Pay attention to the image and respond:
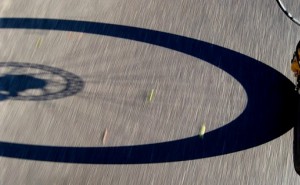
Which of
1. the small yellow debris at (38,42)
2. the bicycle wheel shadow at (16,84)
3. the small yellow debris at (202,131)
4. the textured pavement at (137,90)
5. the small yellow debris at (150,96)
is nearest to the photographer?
the textured pavement at (137,90)

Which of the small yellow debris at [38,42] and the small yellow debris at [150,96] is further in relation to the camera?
the small yellow debris at [38,42]

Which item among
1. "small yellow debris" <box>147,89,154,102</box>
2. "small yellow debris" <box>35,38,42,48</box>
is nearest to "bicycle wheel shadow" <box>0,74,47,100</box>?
"small yellow debris" <box>35,38,42,48</box>

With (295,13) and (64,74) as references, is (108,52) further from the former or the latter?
(295,13)

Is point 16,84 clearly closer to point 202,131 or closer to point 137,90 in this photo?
point 137,90

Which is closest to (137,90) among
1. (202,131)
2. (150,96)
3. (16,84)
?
(150,96)

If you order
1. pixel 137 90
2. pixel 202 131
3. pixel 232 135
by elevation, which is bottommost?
pixel 137 90

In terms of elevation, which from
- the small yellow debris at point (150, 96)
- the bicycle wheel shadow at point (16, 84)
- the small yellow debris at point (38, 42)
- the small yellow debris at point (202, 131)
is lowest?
the bicycle wheel shadow at point (16, 84)

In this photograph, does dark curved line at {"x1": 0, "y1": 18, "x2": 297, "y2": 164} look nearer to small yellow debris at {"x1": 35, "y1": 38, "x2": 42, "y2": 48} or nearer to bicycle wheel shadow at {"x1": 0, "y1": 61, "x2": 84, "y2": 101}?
bicycle wheel shadow at {"x1": 0, "y1": 61, "x2": 84, "y2": 101}

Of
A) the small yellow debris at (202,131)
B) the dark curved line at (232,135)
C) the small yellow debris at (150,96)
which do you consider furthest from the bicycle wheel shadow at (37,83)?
the small yellow debris at (202,131)

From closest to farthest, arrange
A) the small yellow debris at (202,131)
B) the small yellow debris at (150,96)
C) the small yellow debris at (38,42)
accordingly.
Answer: the small yellow debris at (202,131) < the small yellow debris at (150,96) < the small yellow debris at (38,42)

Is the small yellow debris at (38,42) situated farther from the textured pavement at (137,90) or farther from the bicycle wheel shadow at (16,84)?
the bicycle wheel shadow at (16,84)

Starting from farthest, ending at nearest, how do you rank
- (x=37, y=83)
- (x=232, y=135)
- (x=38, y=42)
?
(x=38, y=42) < (x=37, y=83) < (x=232, y=135)
